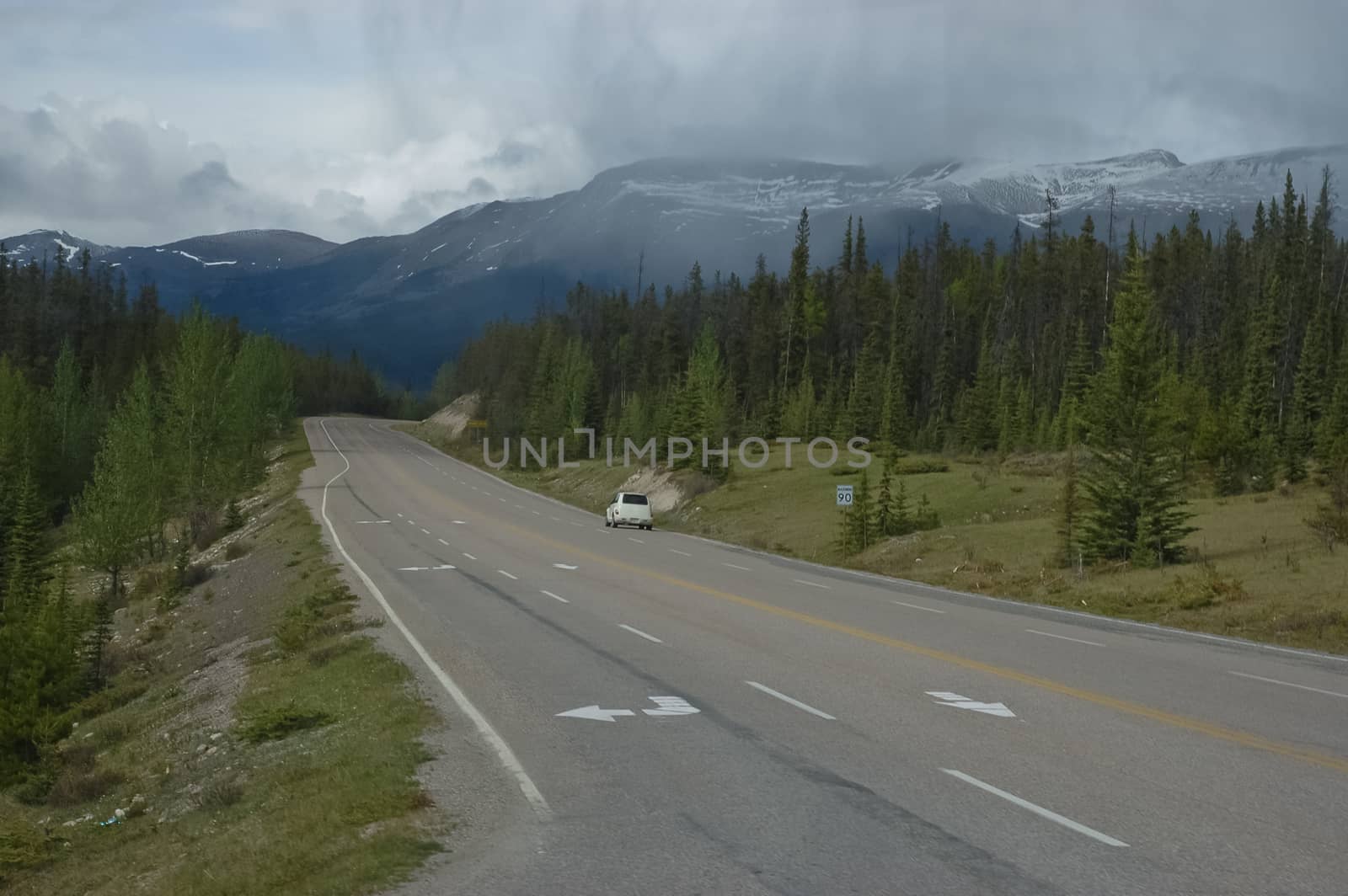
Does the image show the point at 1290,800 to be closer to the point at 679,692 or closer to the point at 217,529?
the point at 679,692

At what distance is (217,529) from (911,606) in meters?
43.6

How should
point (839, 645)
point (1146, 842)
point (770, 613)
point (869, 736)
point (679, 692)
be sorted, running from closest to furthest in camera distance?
point (1146, 842), point (869, 736), point (679, 692), point (839, 645), point (770, 613)

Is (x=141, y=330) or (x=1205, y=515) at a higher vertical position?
(x=141, y=330)

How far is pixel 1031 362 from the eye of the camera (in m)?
111

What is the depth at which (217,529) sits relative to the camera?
5734 centimetres

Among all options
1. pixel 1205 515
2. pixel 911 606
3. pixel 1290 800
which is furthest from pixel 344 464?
pixel 1290 800

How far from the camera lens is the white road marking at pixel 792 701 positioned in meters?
11.4

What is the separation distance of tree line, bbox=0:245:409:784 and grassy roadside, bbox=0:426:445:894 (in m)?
2.22

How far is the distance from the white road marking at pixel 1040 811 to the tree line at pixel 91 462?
1505cm

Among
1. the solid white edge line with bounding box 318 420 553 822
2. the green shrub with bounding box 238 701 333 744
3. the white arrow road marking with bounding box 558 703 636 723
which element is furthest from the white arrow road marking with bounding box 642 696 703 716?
the green shrub with bounding box 238 701 333 744

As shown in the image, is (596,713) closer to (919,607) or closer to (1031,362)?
(919,607)

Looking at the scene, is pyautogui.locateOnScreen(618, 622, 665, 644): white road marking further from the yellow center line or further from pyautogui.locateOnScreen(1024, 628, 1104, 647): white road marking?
pyautogui.locateOnScreen(1024, 628, 1104, 647): white road marking

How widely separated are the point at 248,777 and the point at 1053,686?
338 inches

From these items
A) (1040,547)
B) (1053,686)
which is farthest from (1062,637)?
(1040,547)
